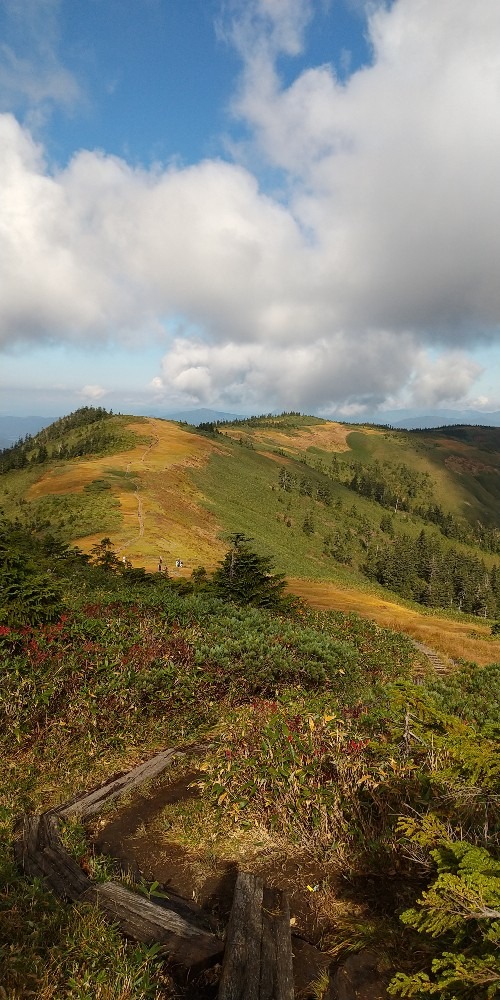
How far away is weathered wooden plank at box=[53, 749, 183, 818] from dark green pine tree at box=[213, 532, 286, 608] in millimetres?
12691

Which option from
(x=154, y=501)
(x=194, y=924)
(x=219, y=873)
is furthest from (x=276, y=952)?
(x=154, y=501)

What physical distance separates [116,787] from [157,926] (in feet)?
9.95

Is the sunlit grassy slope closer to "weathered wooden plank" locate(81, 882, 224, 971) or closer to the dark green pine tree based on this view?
the dark green pine tree

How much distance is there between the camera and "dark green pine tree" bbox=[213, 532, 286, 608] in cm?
2184

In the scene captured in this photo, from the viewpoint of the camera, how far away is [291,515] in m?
→ 126

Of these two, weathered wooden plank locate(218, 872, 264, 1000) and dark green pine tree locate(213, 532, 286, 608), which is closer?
weathered wooden plank locate(218, 872, 264, 1000)

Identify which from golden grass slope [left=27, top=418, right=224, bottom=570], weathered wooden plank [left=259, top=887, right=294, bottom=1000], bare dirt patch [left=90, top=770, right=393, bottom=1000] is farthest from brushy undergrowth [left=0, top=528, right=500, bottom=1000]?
golden grass slope [left=27, top=418, right=224, bottom=570]

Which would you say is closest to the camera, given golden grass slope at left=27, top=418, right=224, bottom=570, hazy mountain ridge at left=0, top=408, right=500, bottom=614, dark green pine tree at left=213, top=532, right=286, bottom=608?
dark green pine tree at left=213, top=532, right=286, bottom=608

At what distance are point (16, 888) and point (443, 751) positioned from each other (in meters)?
5.56

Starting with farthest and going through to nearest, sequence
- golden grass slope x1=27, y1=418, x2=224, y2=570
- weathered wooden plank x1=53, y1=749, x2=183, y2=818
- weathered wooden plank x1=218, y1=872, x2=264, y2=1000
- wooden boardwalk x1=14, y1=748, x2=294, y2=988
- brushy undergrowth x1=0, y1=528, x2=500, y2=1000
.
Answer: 1. golden grass slope x1=27, y1=418, x2=224, y2=570
2. weathered wooden plank x1=53, y1=749, x2=183, y2=818
3. brushy undergrowth x1=0, y1=528, x2=500, y2=1000
4. wooden boardwalk x1=14, y1=748, x2=294, y2=988
5. weathered wooden plank x1=218, y1=872, x2=264, y2=1000

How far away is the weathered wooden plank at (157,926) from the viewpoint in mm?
4711

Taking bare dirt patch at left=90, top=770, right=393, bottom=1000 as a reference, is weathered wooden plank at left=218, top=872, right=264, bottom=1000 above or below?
above

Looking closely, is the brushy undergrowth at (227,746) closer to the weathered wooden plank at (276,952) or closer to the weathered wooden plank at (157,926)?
the weathered wooden plank at (157,926)

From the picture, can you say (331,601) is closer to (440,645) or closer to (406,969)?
(440,645)
